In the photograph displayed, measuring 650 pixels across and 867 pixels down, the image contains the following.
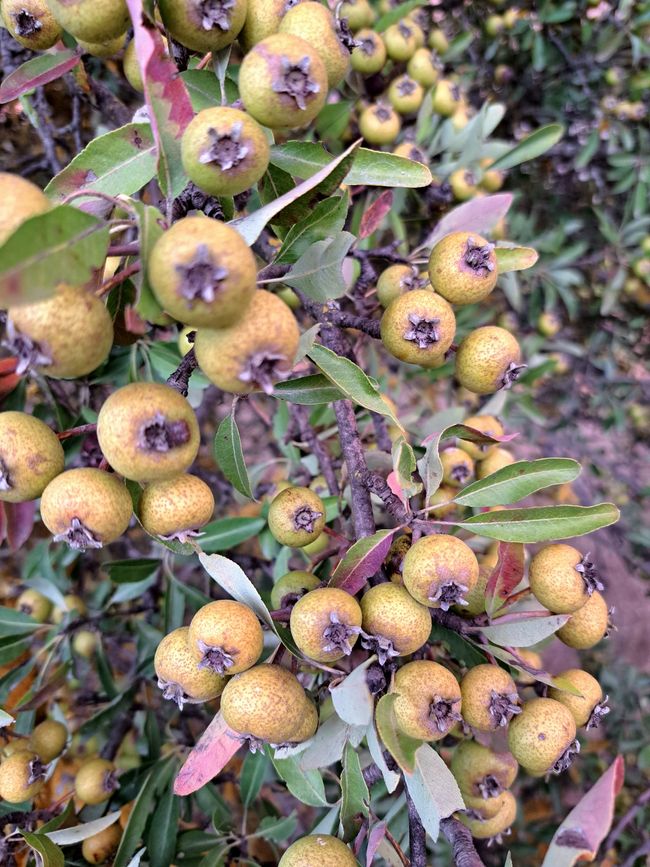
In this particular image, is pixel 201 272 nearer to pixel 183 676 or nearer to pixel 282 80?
pixel 282 80

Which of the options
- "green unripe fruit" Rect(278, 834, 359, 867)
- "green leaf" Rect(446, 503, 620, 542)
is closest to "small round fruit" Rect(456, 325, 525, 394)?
"green leaf" Rect(446, 503, 620, 542)

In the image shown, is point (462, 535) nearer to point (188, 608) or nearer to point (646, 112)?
point (188, 608)

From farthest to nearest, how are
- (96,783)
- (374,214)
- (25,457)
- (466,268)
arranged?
(96,783)
(374,214)
(466,268)
(25,457)

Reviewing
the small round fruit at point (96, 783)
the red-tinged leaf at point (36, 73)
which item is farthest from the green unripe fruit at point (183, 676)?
the red-tinged leaf at point (36, 73)

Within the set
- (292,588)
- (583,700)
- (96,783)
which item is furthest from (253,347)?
(96,783)

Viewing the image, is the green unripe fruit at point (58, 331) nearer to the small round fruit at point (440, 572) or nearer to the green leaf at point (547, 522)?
the small round fruit at point (440, 572)

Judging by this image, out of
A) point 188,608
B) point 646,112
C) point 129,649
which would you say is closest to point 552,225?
point 646,112
